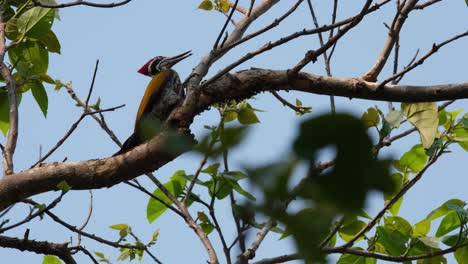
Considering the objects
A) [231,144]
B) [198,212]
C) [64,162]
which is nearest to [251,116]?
[198,212]

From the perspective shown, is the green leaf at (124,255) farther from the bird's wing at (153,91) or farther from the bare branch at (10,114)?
the bird's wing at (153,91)

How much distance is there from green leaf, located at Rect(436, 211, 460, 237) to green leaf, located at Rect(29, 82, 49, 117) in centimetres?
231

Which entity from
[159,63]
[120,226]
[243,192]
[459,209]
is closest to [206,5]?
[120,226]

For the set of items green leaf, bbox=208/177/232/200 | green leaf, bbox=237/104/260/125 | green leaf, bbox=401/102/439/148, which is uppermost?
green leaf, bbox=237/104/260/125

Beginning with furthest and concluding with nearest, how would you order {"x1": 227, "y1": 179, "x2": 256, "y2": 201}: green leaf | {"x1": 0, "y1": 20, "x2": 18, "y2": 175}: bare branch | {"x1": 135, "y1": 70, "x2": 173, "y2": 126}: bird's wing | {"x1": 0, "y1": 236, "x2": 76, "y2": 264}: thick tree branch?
1. {"x1": 135, "y1": 70, "x2": 173, "y2": 126}: bird's wing
2. {"x1": 0, "y1": 20, "x2": 18, "y2": 175}: bare branch
3. {"x1": 0, "y1": 236, "x2": 76, "y2": 264}: thick tree branch
4. {"x1": 227, "y1": 179, "x2": 256, "y2": 201}: green leaf

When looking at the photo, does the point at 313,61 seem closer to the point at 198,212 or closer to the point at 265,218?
the point at 198,212

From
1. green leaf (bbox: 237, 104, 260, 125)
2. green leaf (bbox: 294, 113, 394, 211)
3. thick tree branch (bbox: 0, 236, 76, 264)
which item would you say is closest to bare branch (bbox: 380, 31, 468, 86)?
green leaf (bbox: 237, 104, 260, 125)

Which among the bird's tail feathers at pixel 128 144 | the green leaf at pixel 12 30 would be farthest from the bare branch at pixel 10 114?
the bird's tail feathers at pixel 128 144

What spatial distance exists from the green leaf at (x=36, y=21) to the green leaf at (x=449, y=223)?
7.47 feet

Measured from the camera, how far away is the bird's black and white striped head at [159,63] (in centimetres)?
768

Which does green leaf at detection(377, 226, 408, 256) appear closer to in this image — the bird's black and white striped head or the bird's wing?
the bird's wing

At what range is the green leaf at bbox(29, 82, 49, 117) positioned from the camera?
13.3ft

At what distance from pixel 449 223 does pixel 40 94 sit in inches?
94.5

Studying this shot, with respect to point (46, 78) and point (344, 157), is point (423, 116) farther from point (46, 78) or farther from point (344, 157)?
point (344, 157)
